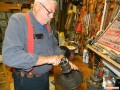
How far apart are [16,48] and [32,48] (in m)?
0.18

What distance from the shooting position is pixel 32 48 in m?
1.08

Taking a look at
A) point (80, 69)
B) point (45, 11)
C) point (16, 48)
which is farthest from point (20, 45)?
Answer: point (80, 69)

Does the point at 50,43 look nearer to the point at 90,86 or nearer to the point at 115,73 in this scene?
the point at 90,86

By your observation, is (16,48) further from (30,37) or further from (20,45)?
(30,37)

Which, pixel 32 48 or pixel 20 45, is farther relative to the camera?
pixel 32 48

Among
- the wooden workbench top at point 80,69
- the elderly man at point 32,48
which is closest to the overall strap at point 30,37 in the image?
the elderly man at point 32,48

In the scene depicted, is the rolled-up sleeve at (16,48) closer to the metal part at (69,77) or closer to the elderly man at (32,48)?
the elderly man at (32,48)

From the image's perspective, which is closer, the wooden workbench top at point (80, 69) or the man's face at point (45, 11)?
the man's face at point (45, 11)

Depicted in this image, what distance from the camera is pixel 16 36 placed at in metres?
0.95

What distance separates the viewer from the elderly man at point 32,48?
0.92 m

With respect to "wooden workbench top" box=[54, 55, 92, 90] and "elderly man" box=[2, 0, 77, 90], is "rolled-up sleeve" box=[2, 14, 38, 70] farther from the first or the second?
"wooden workbench top" box=[54, 55, 92, 90]

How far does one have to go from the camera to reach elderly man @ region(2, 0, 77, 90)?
0.92 meters

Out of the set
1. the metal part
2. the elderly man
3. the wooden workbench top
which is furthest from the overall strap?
the wooden workbench top

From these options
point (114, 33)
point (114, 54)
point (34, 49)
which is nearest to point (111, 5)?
point (114, 33)
